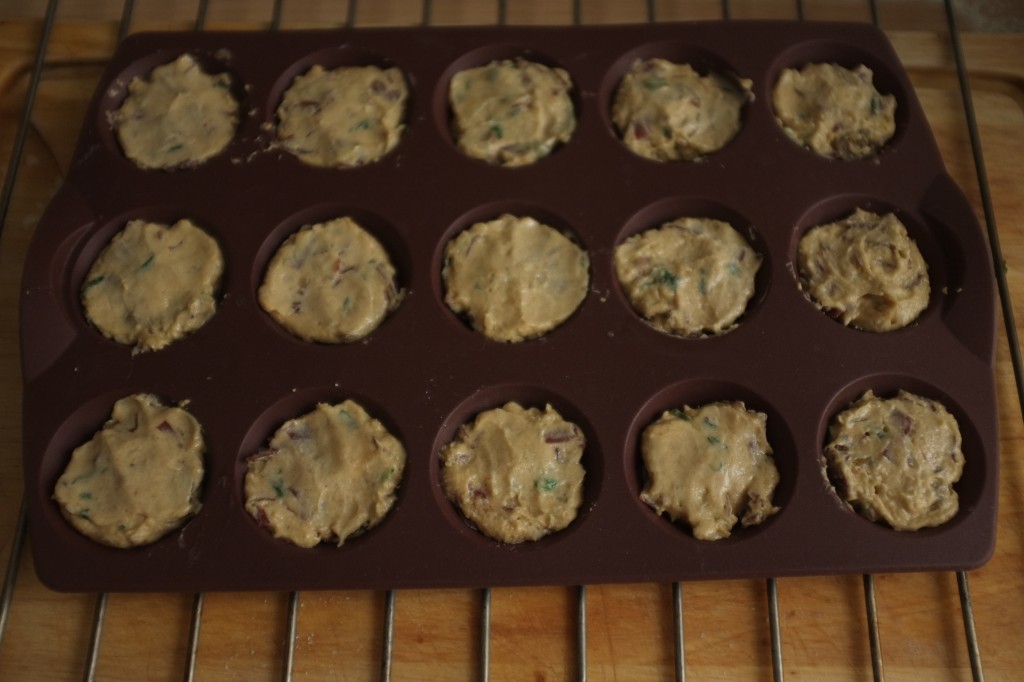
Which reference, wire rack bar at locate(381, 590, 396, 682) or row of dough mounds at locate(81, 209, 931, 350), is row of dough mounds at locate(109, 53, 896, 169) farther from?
wire rack bar at locate(381, 590, 396, 682)

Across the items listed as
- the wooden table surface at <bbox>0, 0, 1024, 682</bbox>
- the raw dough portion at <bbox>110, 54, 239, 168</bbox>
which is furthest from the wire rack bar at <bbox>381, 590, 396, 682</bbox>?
the raw dough portion at <bbox>110, 54, 239, 168</bbox>

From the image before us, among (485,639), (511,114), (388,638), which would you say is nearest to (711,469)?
(485,639)

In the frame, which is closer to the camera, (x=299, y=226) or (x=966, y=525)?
(x=966, y=525)

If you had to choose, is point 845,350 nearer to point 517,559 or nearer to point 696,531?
point 696,531

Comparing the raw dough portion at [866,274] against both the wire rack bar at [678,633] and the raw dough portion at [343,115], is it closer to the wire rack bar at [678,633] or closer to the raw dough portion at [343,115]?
the wire rack bar at [678,633]

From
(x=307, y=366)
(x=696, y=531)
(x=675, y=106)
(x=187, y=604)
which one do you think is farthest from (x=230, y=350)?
(x=675, y=106)

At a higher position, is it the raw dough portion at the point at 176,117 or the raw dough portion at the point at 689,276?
the raw dough portion at the point at 176,117

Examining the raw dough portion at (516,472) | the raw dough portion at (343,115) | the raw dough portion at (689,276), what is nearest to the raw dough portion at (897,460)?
the raw dough portion at (689,276)
